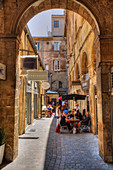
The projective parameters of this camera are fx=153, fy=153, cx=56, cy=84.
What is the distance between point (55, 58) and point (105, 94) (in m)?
25.3

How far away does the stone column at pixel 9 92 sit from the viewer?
15.9 feet

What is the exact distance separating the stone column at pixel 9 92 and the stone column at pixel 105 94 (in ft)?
9.23

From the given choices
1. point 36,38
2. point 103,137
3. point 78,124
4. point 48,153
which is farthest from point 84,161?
point 36,38

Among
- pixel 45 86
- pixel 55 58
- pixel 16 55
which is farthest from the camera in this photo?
pixel 55 58

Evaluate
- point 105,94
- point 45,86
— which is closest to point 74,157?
point 105,94

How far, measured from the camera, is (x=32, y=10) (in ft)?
18.7

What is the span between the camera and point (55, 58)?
2962cm

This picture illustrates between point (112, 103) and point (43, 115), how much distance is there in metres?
14.0

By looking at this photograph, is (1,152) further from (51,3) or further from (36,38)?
(36,38)

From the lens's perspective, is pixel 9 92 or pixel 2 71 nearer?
pixel 2 71

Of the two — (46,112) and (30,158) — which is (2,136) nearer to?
(30,158)

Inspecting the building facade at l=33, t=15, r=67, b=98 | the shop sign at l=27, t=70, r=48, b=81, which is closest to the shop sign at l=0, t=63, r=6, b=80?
the shop sign at l=27, t=70, r=48, b=81

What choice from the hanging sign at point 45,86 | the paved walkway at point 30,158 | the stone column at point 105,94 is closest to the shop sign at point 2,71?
the paved walkway at point 30,158

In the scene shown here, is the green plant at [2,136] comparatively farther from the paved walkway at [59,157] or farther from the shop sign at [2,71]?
the shop sign at [2,71]
